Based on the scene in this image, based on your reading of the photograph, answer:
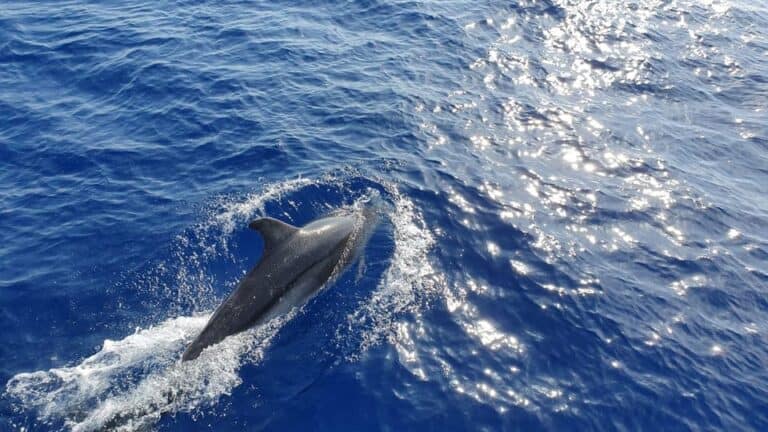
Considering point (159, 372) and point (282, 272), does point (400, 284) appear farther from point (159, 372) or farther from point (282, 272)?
point (159, 372)

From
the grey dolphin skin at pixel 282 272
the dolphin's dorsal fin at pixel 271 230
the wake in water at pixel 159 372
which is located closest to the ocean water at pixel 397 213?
the wake in water at pixel 159 372

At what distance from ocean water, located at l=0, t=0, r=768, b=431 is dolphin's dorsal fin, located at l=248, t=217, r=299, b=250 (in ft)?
7.20

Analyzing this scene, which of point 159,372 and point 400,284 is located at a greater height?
point 400,284

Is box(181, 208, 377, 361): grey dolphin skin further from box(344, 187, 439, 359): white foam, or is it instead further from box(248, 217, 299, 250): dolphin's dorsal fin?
box(344, 187, 439, 359): white foam

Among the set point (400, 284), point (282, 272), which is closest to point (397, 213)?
point (400, 284)

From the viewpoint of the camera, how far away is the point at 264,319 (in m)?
15.3

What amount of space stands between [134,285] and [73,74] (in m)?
15.3

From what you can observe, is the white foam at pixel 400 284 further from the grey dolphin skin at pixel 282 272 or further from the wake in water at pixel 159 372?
the grey dolphin skin at pixel 282 272

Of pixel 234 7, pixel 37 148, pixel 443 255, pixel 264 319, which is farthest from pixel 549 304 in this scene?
pixel 234 7

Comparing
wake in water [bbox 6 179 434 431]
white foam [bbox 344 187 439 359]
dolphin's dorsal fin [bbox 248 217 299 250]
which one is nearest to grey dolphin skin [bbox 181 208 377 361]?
dolphin's dorsal fin [bbox 248 217 299 250]

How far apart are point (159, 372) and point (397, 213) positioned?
8925mm

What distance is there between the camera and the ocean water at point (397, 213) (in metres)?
14.1

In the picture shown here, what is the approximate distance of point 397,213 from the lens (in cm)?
1966

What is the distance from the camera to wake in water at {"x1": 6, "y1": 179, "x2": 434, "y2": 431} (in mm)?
13227
